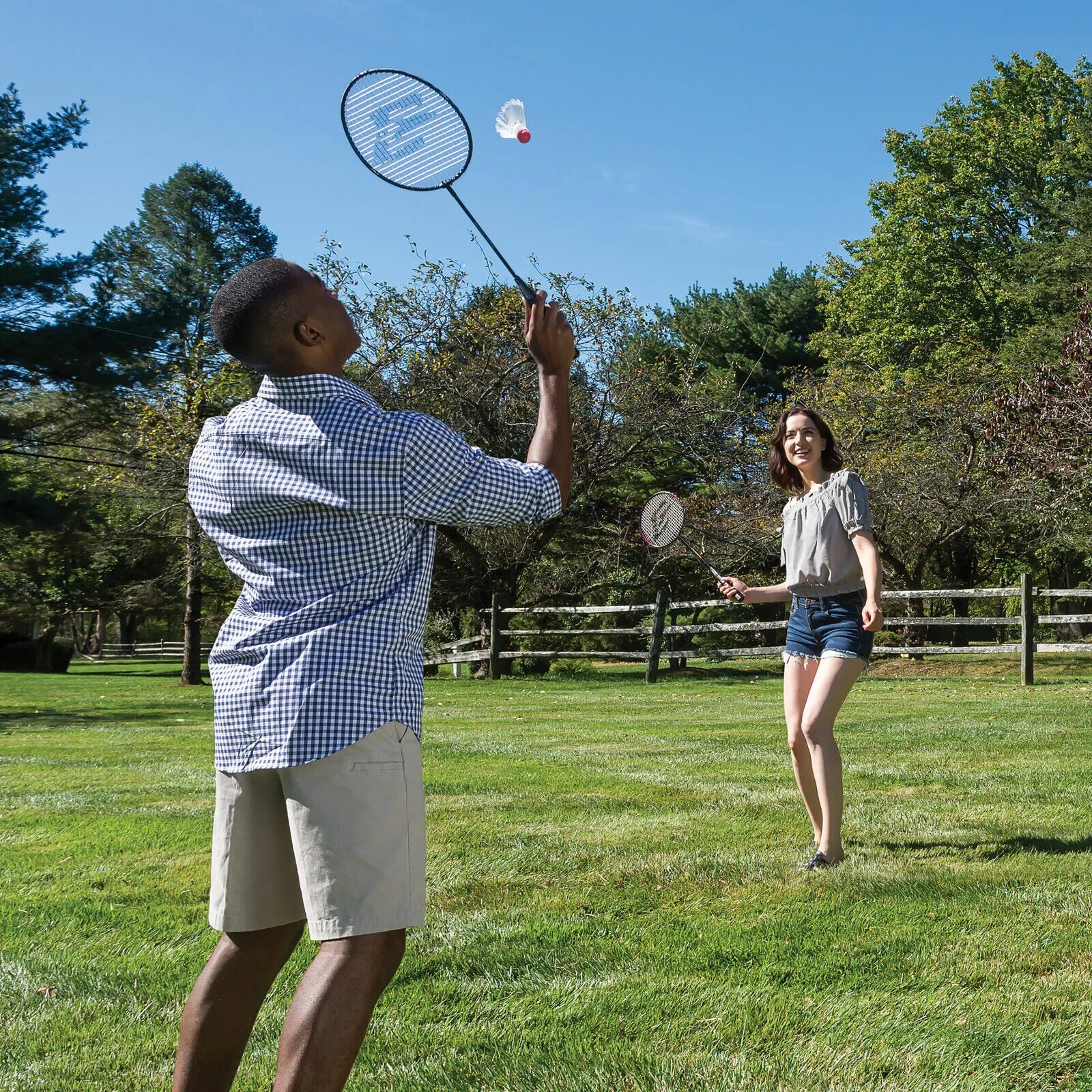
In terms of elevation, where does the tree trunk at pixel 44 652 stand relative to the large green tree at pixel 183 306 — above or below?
below

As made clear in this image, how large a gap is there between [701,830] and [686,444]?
17239 mm

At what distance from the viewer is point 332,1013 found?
6.47 ft

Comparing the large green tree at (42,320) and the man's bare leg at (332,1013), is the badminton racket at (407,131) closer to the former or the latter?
the man's bare leg at (332,1013)

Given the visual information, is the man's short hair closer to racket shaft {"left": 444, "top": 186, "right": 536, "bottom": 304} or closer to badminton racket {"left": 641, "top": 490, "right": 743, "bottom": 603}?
racket shaft {"left": 444, "top": 186, "right": 536, "bottom": 304}

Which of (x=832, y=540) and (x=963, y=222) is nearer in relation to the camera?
(x=832, y=540)

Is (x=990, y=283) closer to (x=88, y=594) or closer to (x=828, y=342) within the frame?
(x=828, y=342)

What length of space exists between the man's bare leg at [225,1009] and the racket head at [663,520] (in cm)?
483

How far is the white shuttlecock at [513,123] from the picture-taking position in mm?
3838

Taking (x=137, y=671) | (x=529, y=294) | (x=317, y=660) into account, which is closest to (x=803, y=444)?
(x=529, y=294)

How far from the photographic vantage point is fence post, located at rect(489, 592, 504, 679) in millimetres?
21016

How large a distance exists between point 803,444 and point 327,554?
3592 mm

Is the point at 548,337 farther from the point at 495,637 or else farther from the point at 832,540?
the point at 495,637

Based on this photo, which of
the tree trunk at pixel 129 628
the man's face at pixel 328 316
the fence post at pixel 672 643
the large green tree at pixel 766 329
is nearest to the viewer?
the man's face at pixel 328 316

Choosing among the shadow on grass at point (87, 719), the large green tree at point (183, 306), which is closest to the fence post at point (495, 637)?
the large green tree at point (183, 306)
